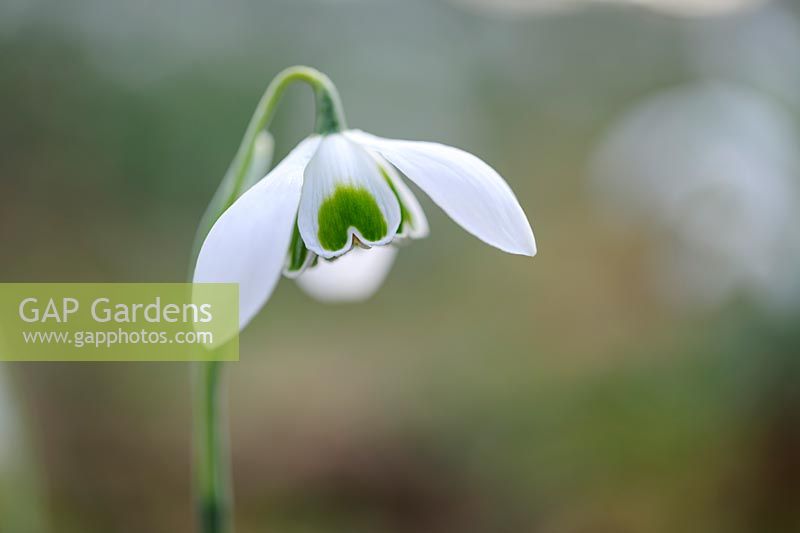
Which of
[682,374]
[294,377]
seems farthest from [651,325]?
[294,377]

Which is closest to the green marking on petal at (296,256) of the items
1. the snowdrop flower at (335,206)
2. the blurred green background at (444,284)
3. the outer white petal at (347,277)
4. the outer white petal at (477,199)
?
the snowdrop flower at (335,206)

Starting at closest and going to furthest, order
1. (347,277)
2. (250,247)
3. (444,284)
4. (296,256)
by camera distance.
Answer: (250,247), (296,256), (347,277), (444,284)

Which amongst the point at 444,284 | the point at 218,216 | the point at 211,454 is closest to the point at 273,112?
the point at 218,216

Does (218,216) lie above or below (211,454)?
above

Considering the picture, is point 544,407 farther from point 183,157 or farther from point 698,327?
point 183,157

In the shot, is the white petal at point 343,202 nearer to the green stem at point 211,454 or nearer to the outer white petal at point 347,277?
the green stem at point 211,454

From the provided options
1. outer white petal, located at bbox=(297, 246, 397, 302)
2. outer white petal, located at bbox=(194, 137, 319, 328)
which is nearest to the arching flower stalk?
outer white petal, located at bbox=(194, 137, 319, 328)

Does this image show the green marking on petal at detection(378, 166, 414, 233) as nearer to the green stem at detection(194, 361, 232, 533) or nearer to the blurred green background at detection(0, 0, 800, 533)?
the green stem at detection(194, 361, 232, 533)

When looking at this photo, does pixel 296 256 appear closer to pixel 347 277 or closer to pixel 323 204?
pixel 323 204
